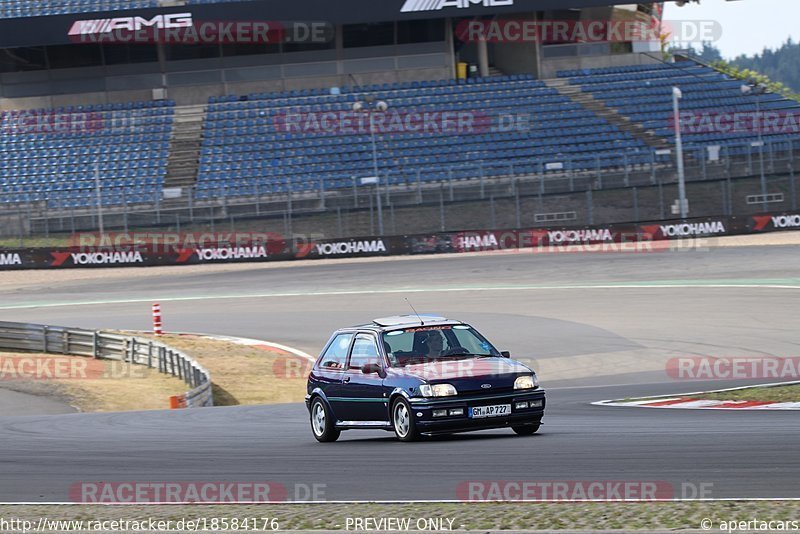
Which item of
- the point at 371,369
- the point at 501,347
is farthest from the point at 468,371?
the point at 501,347

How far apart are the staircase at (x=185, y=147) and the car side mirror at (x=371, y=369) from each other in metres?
39.9

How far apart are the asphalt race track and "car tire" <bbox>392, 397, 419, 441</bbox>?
183 millimetres

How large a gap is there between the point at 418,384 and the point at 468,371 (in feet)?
1.78

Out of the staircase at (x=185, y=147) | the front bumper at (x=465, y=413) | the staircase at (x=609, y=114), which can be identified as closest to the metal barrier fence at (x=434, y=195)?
the staircase at (x=185, y=147)

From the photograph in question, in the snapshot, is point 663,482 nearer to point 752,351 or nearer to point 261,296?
point 752,351

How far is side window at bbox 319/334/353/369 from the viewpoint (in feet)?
42.4

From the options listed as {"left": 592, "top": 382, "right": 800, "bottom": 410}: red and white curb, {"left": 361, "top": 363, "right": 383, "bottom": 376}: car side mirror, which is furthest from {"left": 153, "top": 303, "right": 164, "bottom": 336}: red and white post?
{"left": 361, "top": 363, "right": 383, "bottom": 376}: car side mirror

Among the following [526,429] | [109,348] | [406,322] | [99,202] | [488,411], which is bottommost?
[109,348]

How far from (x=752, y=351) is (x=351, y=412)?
1172cm

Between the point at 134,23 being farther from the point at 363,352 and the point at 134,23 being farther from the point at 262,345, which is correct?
the point at 363,352

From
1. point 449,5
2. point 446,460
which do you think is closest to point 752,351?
point 446,460

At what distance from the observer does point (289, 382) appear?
22.9 m

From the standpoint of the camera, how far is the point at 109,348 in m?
26.6

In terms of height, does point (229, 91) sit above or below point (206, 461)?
above
